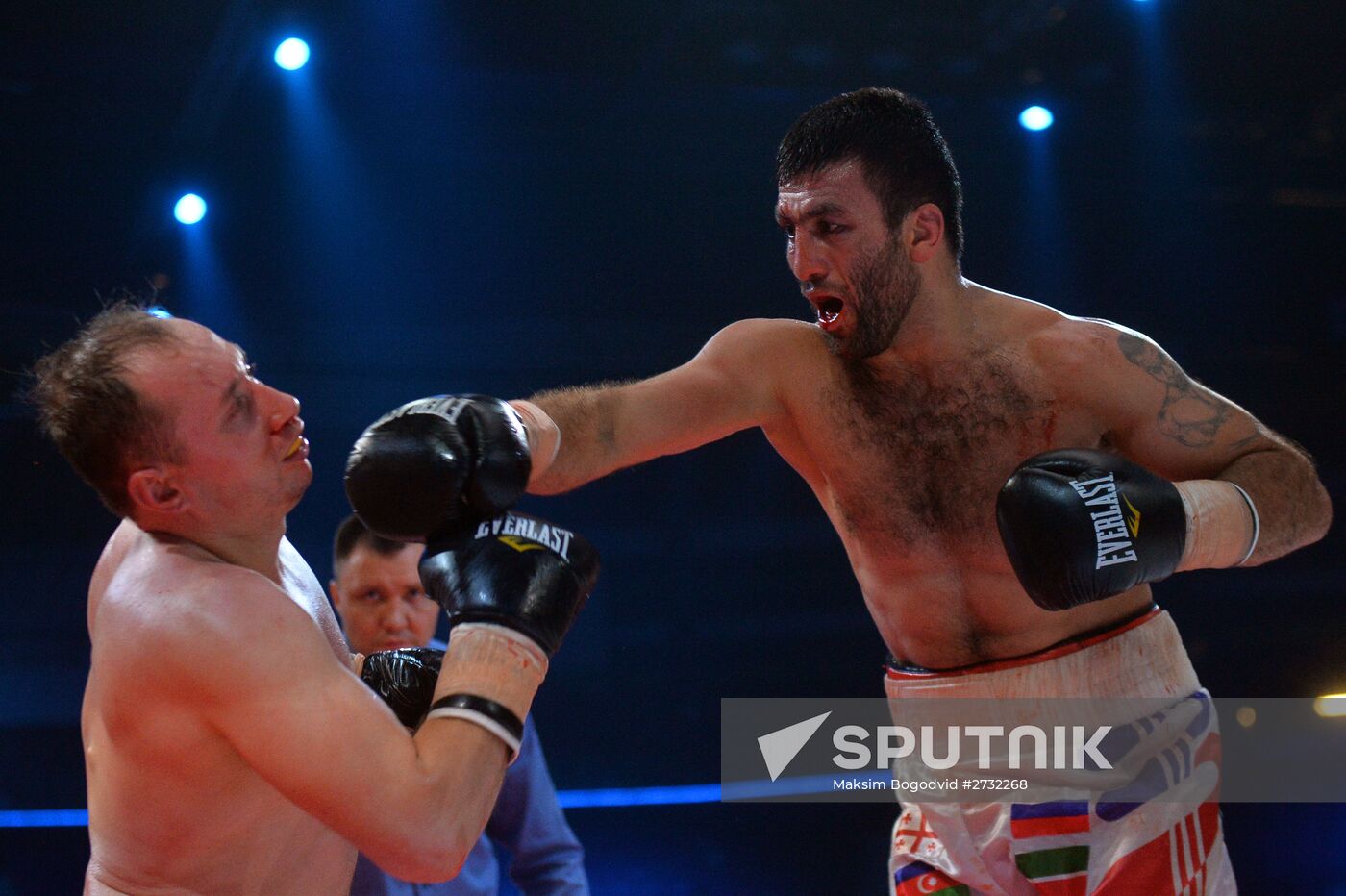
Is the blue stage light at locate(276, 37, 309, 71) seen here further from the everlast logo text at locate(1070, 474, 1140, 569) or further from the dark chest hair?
the everlast logo text at locate(1070, 474, 1140, 569)

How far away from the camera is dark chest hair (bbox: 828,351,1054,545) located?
190 cm

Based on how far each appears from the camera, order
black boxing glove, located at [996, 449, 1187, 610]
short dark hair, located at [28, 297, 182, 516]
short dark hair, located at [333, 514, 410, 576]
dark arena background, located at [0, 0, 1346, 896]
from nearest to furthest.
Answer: short dark hair, located at [28, 297, 182, 516], black boxing glove, located at [996, 449, 1187, 610], short dark hair, located at [333, 514, 410, 576], dark arena background, located at [0, 0, 1346, 896]

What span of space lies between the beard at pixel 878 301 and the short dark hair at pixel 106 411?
3.52 ft

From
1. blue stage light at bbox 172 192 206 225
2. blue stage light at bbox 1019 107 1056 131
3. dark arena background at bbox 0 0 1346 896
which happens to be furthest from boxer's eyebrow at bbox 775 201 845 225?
blue stage light at bbox 1019 107 1056 131

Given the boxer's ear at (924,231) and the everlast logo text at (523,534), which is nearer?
the everlast logo text at (523,534)

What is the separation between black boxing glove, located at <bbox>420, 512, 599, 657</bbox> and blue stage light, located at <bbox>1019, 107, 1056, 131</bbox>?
4.24m

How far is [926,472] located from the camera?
192cm

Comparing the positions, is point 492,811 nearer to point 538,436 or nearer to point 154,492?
point 538,436

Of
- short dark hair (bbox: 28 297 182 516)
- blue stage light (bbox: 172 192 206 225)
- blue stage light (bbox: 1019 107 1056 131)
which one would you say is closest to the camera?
short dark hair (bbox: 28 297 182 516)

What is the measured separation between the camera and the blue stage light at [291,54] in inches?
164

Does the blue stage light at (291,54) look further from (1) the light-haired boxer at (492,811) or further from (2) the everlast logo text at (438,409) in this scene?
(2) the everlast logo text at (438,409)

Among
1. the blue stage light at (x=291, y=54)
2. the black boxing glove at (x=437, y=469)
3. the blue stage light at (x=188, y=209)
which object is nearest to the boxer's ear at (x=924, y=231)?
the black boxing glove at (x=437, y=469)

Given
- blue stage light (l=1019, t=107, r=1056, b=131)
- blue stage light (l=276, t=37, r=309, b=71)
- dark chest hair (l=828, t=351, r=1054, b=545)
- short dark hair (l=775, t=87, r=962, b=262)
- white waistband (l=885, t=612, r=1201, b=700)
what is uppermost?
blue stage light (l=1019, t=107, r=1056, b=131)

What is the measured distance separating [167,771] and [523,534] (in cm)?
51
